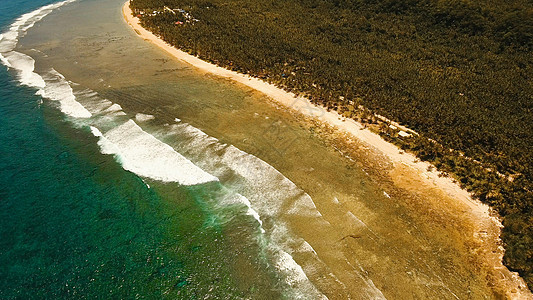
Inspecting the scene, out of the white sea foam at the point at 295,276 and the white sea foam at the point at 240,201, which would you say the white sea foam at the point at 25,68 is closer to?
the white sea foam at the point at 240,201

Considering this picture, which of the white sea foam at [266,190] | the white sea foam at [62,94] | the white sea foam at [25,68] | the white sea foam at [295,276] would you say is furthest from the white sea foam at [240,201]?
the white sea foam at [25,68]

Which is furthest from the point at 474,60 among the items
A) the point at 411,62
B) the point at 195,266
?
the point at 195,266

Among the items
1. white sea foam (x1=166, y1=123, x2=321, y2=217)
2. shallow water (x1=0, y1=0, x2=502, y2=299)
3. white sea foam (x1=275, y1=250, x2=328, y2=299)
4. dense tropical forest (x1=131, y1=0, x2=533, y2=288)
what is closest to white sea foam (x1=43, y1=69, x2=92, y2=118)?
shallow water (x1=0, y1=0, x2=502, y2=299)

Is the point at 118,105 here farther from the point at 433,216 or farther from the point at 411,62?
the point at 411,62

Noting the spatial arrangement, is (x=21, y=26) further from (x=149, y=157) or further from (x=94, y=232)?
(x=94, y=232)

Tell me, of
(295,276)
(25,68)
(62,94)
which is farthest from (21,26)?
(295,276)

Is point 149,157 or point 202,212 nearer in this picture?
point 202,212
